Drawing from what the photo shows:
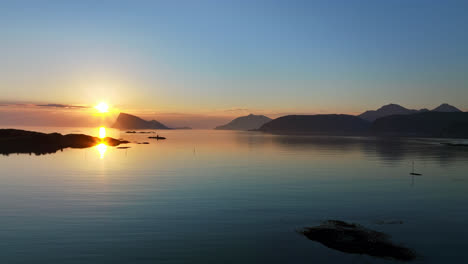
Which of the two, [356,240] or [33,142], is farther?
[33,142]

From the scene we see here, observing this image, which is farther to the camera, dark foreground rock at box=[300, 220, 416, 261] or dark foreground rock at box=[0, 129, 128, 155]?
dark foreground rock at box=[0, 129, 128, 155]

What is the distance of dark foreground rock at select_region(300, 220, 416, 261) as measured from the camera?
2308 centimetres

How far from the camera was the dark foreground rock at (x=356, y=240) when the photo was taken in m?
23.1

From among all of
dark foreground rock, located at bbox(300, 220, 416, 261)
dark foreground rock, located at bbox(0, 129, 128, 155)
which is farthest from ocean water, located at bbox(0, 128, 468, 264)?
dark foreground rock, located at bbox(0, 129, 128, 155)

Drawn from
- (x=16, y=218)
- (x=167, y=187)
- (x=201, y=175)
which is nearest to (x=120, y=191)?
(x=167, y=187)

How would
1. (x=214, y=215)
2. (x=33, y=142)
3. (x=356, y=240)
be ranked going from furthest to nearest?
(x=33, y=142), (x=214, y=215), (x=356, y=240)

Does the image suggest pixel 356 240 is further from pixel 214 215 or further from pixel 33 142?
pixel 33 142

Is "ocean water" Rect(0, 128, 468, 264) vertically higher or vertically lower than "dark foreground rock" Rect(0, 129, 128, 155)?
lower

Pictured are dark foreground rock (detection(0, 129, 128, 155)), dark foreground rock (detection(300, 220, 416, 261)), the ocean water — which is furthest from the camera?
dark foreground rock (detection(0, 129, 128, 155))

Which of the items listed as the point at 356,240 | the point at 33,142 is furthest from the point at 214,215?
the point at 33,142

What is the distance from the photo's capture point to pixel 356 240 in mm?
25250

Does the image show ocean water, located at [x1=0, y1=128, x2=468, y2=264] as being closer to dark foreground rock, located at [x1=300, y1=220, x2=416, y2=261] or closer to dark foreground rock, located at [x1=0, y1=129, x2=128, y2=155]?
dark foreground rock, located at [x1=300, y1=220, x2=416, y2=261]

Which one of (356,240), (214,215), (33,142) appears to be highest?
(33,142)

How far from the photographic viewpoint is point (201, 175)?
6341cm
